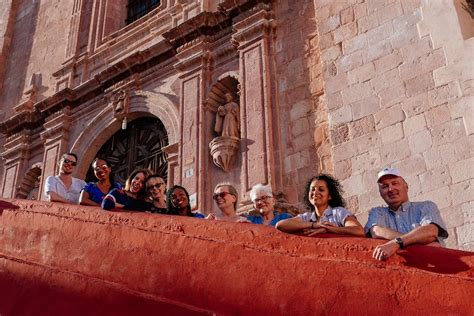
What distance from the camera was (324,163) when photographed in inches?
272

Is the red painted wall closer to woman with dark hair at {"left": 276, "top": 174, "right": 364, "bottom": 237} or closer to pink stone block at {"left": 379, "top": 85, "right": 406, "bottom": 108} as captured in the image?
woman with dark hair at {"left": 276, "top": 174, "right": 364, "bottom": 237}

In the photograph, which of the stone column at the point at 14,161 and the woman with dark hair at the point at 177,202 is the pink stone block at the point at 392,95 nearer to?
the woman with dark hair at the point at 177,202

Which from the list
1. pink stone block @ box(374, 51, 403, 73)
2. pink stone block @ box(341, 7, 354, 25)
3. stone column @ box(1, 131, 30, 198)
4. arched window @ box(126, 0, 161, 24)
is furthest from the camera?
arched window @ box(126, 0, 161, 24)

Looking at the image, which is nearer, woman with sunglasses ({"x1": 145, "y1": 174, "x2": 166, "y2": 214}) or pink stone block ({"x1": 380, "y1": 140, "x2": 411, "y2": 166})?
woman with sunglasses ({"x1": 145, "y1": 174, "x2": 166, "y2": 214})

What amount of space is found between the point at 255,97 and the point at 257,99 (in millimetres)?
58

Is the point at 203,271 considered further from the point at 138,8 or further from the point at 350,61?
the point at 138,8

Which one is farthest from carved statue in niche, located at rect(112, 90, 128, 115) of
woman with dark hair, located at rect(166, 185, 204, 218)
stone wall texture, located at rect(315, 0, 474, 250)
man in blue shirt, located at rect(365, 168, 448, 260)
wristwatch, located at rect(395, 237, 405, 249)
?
wristwatch, located at rect(395, 237, 405, 249)

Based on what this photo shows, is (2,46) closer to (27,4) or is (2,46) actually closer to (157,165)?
(27,4)

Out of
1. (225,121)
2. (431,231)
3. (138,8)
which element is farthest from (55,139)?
(431,231)

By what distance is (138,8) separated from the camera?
11.9 m

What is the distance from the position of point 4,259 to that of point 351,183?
4049 millimetres

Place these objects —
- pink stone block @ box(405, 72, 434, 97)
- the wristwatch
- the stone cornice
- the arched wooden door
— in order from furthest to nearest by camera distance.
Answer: the arched wooden door → the stone cornice → pink stone block @ box(405, 72, 434, 97) → the wristwatch

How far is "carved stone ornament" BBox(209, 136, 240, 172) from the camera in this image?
7.68 m

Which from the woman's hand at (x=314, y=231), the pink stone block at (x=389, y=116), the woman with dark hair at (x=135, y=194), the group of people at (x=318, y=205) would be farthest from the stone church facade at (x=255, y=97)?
the woman's hand at (x=314, y=231)
